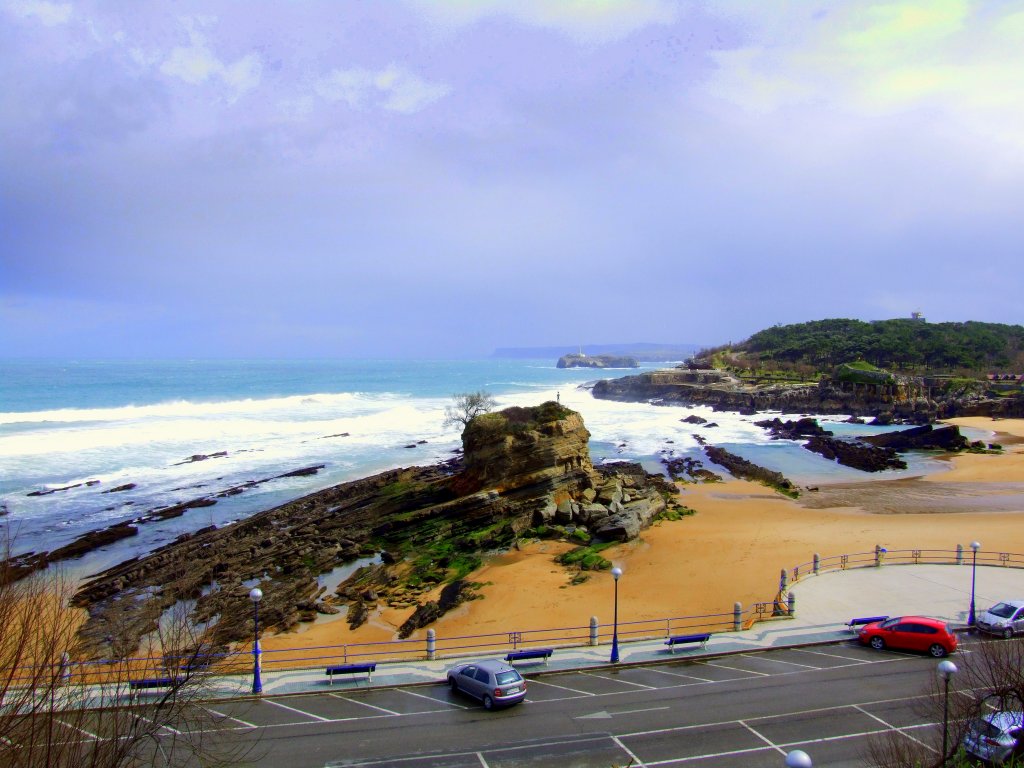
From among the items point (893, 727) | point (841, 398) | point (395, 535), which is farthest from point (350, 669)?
point (841, 398)

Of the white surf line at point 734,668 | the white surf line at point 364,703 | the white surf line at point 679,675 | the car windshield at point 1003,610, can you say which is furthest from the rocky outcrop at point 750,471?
the white surf line at point 364,703

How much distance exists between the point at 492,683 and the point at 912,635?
1116cm

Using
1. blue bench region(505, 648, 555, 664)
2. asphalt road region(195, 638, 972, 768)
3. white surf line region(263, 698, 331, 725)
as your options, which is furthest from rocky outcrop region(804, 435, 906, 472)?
white surf line region(263, 698, 331, 725)

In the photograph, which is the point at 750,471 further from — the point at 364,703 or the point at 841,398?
the point at 841,398

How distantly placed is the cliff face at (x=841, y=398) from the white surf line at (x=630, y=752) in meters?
82.5

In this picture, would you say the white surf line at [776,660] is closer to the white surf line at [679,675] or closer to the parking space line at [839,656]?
the parking space line at [839,656]

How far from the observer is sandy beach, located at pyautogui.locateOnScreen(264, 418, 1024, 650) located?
21375 mm

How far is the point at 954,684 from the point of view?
13.1 meters

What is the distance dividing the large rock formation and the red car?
13.0 m

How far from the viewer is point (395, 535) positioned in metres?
32.2

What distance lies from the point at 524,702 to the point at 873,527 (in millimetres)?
24892

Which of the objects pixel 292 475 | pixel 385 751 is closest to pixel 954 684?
pixel 385 751

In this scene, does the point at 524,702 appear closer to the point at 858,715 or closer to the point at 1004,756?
the point at 858,715

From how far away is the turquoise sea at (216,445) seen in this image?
3728 centimetres
